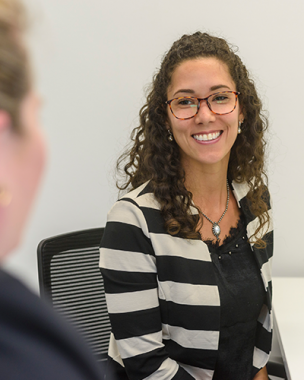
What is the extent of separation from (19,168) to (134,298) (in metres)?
0.82

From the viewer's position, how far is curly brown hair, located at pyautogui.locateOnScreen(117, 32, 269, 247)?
3.76 feet

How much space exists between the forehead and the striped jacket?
33 centimetres

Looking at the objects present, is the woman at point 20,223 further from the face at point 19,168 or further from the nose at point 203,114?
the nose at point 203,114

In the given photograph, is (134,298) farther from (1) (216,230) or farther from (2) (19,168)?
(2) (19,168)

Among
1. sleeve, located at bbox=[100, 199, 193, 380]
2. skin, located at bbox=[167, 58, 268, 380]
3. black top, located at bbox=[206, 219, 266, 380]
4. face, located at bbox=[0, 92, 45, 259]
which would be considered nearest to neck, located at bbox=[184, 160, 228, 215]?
skin, located at bbox=[167, 58, 268, 380]

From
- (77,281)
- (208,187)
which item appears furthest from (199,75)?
(77,281)

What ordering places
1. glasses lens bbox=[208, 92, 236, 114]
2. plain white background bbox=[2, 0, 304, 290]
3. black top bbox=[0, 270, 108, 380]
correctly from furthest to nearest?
plain white background bbox=[2, 0, 304, 290] < glasses lens bbox=[208, 92, 236, 114] < black top bbox=[0, 270, 108, 380]

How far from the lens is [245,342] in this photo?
3.87 feet

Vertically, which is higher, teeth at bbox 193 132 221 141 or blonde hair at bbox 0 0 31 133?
blonde hair at bbox 0 0 31 133

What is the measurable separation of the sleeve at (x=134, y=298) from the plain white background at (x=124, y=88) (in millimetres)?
770

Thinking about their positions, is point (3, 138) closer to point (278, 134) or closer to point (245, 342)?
point (245, 342)

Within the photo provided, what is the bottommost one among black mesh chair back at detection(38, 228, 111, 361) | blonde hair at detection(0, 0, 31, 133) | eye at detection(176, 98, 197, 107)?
black mesh chair back at detection(38, 228, 111, 361)

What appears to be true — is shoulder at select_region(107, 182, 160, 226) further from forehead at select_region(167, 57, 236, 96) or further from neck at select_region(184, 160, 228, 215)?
forehead at select_region(167, 57, 236, 96)

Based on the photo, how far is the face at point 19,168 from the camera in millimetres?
276
